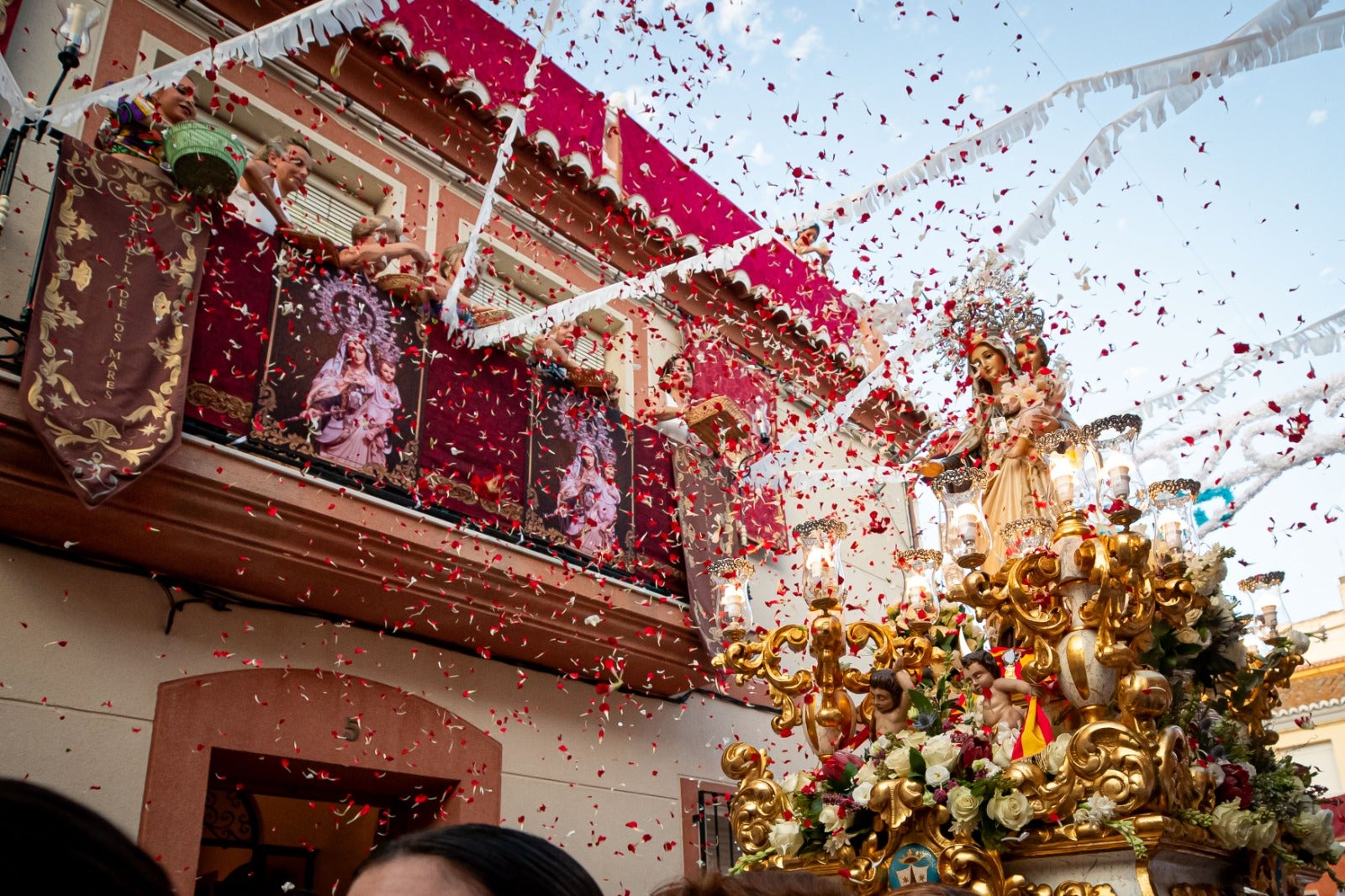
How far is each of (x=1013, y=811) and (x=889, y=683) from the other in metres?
1.25

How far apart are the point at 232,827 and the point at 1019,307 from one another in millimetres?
6112

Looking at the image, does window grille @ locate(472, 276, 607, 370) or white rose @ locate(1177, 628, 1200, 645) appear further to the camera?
window grille @ locate(472, 276, 607, 370)

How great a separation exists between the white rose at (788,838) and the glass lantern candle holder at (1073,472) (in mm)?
1910

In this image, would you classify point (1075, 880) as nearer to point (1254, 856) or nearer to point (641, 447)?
point (1254, 856)

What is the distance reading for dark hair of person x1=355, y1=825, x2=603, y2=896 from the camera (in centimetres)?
121

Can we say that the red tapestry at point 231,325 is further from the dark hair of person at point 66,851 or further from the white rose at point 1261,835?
the white rose at point 1261,835

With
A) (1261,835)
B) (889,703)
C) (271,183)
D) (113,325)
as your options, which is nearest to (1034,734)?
(889,703)

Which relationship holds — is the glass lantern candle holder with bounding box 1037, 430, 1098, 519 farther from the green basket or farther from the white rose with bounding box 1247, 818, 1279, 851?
the green basket

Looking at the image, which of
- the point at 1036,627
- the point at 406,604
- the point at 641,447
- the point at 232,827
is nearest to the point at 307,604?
the point at 406,604

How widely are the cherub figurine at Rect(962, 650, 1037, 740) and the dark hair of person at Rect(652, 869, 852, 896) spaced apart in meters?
3.01

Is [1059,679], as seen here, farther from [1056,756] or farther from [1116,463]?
[1116,463]

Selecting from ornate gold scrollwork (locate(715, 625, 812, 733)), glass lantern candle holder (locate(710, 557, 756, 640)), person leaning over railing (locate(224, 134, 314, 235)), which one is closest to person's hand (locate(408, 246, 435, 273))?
person leaning over railing (locate(224, 134, 314, 235))

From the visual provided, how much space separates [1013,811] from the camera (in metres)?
4.14

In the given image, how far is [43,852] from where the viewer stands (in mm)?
763
